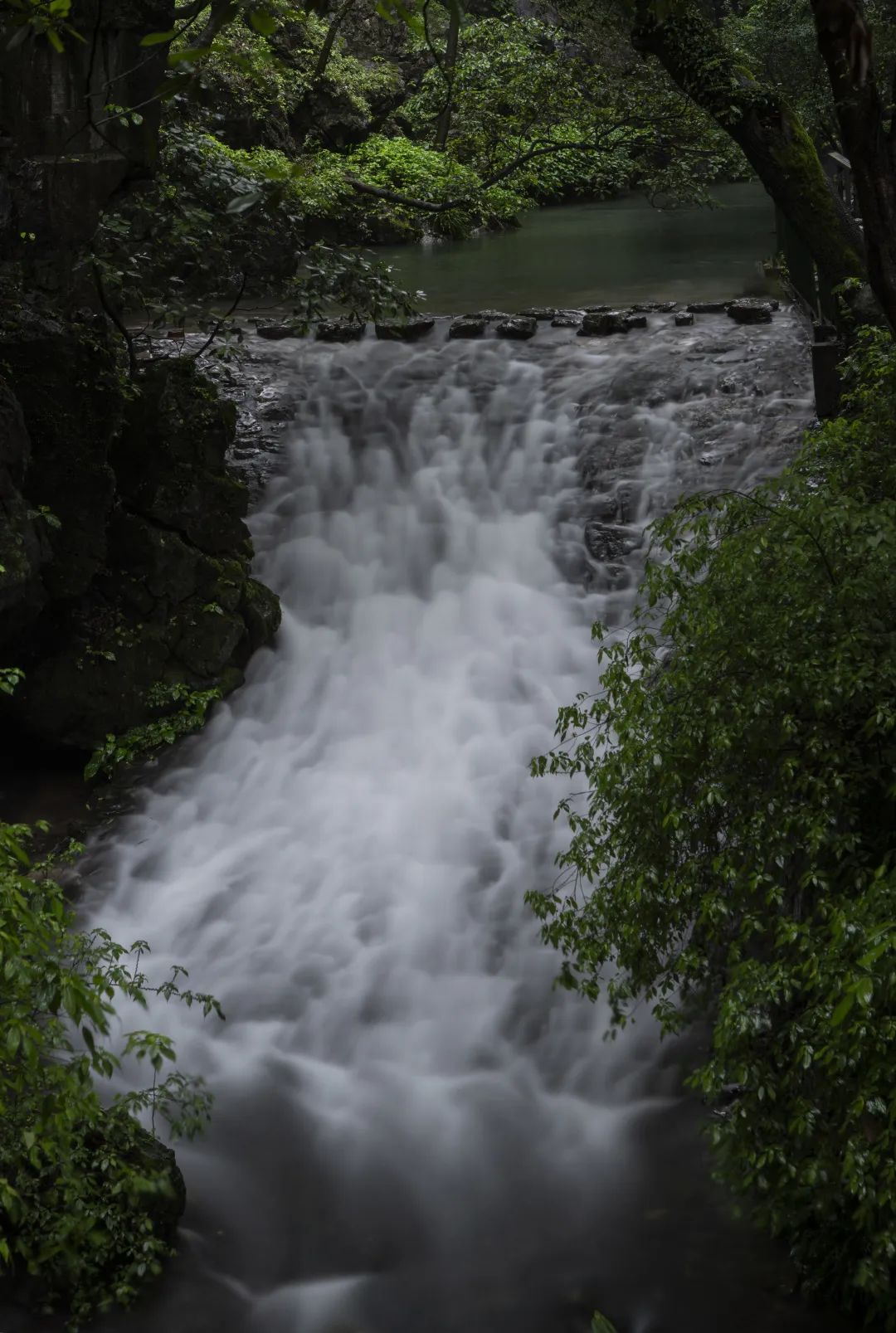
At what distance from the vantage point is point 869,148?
16.5ft

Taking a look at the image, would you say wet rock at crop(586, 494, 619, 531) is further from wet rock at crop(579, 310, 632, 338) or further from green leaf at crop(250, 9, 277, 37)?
green leaf at crop(250, 9, 277, 37)

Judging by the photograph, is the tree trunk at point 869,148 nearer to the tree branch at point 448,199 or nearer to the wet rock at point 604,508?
the wet rock at point 604,508

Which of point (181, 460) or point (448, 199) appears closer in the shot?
point (181, 460)

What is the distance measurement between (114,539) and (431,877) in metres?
4.12

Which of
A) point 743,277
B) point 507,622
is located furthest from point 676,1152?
point 743,277

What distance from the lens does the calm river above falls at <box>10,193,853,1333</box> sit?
19.4ft

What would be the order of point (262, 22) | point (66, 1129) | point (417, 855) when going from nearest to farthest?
1. point (262, 22)
2. point (66, 1129)
3. point (417, 855)

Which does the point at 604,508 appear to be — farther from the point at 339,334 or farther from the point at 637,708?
the point at 637,708

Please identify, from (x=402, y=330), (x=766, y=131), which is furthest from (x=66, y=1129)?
(x=402, y=330)

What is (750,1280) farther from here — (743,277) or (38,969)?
(743,277)

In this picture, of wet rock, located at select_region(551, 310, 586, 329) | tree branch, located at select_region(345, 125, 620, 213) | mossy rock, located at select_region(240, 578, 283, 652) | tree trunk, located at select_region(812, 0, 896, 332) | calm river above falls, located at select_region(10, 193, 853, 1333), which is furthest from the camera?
wet rock, located at select_region(551, 310, 586, 329)

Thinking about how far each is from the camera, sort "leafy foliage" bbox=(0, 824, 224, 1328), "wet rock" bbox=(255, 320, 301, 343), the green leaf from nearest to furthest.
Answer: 1. the green leaf
2. "leafy foliage" bbox=(0, 824, 224, 1328)
3. "wet rock" bbox=(255, 320, 301, 343)

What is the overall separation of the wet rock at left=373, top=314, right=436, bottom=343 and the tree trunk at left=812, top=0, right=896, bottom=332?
913 cm

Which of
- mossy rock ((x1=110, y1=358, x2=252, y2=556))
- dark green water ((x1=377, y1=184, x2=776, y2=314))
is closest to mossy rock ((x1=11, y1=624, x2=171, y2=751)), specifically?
mossy rock ((x1=110, y1=358, x2=252, y2=556))
